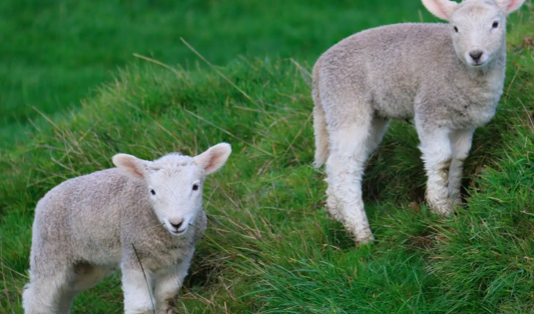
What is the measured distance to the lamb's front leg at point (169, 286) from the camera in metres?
5.74

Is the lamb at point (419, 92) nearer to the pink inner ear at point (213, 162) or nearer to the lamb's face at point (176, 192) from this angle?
the pink inner ear at point (213, 162)

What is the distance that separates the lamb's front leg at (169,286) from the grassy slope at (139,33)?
693cm

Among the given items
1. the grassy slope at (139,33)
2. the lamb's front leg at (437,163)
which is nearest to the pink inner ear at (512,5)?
the lamb's front leg at (437,163)

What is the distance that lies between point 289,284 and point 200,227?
794 mm

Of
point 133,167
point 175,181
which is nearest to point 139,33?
point 133,167

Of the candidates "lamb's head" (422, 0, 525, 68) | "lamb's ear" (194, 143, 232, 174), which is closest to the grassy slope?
"lamb's ear" (194, 143, 232, 174)

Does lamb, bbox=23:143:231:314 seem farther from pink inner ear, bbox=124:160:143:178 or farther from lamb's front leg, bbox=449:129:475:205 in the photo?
lamb's front leg, bbox=449:129:475:205

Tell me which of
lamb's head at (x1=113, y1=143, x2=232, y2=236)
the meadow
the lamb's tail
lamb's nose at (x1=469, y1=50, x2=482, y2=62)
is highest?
lamb's nose at (x1=469, y1=50, x2=482, y2=62)

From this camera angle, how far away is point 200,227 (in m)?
5.88

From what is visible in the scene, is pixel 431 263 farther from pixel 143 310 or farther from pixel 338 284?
pixel 143 310

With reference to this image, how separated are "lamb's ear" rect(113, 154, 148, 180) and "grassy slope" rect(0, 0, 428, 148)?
6.75 m

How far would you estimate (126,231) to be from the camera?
5.78 m

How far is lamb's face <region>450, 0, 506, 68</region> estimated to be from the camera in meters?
5.55

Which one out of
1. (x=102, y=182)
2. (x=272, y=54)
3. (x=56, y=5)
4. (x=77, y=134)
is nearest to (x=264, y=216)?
(x=102, y=182)
